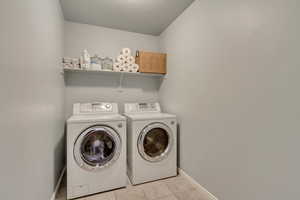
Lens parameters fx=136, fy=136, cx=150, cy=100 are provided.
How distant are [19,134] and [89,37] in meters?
2.03

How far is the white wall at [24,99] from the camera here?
67 centimetres

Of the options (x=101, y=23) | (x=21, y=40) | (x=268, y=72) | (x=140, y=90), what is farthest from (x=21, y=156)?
(x=101, y=23)

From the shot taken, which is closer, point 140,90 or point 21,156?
point 21,156

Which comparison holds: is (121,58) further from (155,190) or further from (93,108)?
(155,190)

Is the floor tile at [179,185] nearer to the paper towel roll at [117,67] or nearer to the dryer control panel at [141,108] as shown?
the dryer control panel at [141,108]

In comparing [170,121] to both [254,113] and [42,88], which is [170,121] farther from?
[42,88]

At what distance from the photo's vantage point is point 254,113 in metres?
1.09

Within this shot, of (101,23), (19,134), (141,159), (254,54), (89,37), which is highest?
(101,23)

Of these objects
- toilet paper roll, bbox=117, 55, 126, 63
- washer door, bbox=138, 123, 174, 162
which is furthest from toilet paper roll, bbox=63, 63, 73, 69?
washer door, bbox=138, 123, 174, 162

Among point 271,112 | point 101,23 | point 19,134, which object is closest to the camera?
point 19,134

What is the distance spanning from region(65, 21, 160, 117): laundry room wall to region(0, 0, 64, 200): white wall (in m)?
1.04

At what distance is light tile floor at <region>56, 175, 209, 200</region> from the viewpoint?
1558mm

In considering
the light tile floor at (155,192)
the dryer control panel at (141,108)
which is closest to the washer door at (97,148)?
the light tile floor at (155,192)

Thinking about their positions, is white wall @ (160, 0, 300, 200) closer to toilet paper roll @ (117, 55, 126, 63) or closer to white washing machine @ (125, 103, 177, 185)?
white washing machine @ (125, 103, 177, 185)
